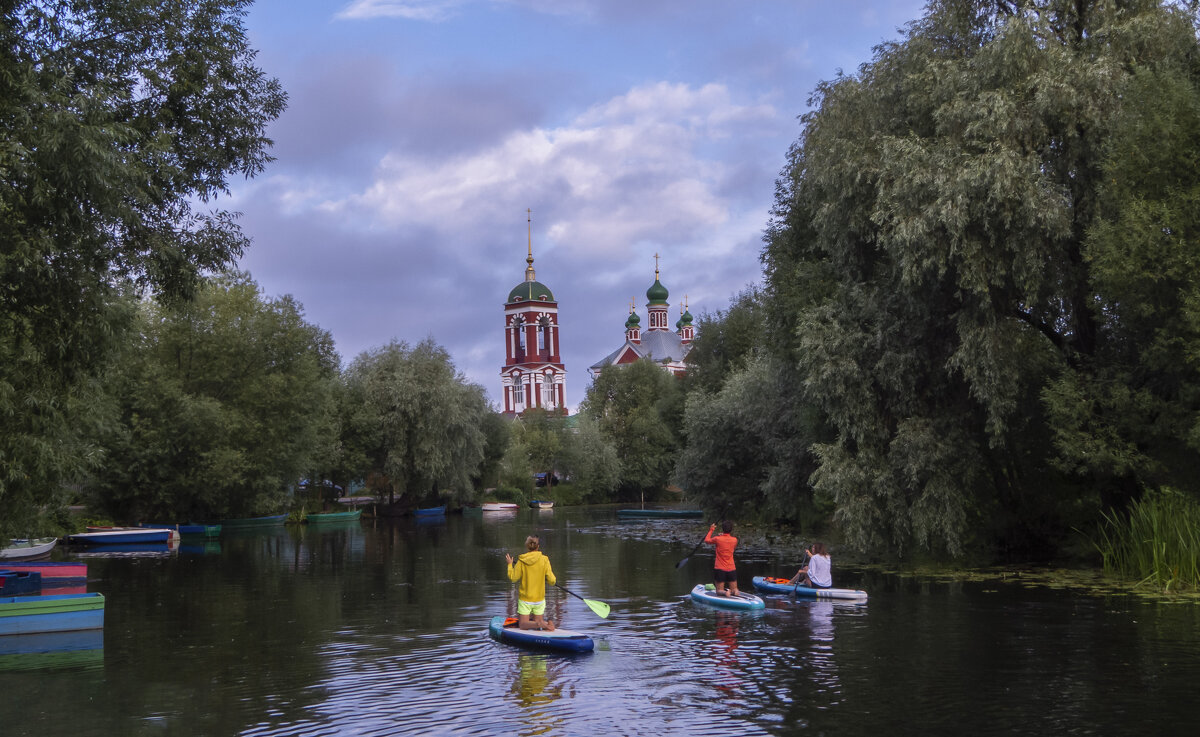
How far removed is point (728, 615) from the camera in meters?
20.5

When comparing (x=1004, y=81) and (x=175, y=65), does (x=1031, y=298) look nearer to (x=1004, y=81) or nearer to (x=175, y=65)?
(x=1004, y=81)

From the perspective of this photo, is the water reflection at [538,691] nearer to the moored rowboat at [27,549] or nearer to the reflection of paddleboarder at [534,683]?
the reflection of paddleboarder at [534,683]

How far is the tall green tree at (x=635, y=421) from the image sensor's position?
9338 cm

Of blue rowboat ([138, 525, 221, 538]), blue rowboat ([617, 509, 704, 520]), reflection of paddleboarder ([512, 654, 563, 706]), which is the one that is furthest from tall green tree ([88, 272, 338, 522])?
reflection of paddleboarder ([512, 654, 563, 706])

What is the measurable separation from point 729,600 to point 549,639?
5828mm

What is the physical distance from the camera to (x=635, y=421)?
95.0 metres

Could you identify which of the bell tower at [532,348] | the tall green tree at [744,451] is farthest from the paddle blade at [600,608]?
the bell tower at [532,348]

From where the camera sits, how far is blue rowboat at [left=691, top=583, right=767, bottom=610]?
2080 centimetres

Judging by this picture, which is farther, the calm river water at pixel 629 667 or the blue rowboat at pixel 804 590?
the blue rowboat at pixel 804 590

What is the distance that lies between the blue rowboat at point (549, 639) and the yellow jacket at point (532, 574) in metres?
0.59

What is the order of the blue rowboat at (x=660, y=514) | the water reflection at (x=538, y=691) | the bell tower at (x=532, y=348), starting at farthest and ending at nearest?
the bell tower at (x=532, y=348) < the blue rowboat at (x=660, y=514) < the water reflection at (x=538, y=691)

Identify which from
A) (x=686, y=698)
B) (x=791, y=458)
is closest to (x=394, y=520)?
(x=791, y=458)

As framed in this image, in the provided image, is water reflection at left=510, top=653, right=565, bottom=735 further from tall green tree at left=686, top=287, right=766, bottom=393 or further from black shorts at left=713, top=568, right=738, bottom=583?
tall green tree at left=686, top=287, right=766, bottom=393

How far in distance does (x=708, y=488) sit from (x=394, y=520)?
96.8 ft
